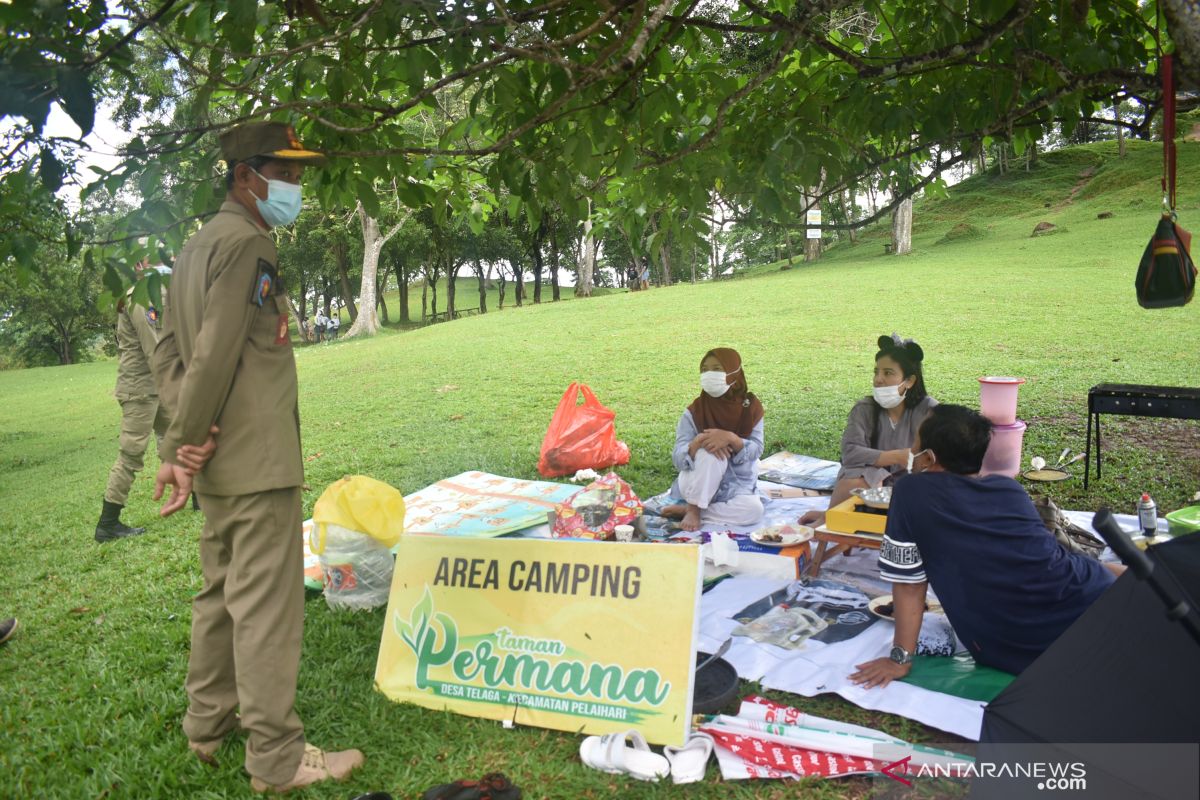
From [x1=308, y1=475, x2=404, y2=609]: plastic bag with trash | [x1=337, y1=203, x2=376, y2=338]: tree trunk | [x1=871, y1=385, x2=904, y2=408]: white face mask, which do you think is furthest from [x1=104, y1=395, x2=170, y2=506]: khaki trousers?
[x1=337, y1=203, x2=376, y2=338]: tree trunk

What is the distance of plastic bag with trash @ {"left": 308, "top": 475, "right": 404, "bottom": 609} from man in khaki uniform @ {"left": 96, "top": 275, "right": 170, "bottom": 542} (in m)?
2.78

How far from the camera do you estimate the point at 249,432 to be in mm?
2768

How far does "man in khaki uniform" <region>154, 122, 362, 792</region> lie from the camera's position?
269 centimetres

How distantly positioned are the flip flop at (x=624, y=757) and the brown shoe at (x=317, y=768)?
0.89 metres

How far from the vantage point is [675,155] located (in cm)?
413

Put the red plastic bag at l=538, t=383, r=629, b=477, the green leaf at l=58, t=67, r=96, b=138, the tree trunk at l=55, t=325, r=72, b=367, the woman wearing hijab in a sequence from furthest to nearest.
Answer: the tree trunk at l=55, t=325, r=72, b=367 → the red plastic bag at l=538, t=383, r=629, b=477 → the woman wearing hijab → the green leaf at l=58, t=67, r=96, b=138

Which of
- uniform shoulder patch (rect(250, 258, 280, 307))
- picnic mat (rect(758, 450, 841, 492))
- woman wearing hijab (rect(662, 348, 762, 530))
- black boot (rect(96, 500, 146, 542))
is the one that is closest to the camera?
uniform shoulder patch (rect(250, 258, 280, 307))

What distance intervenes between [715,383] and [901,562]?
2.55m

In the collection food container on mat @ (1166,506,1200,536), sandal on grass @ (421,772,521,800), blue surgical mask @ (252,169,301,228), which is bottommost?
sandal on grass @ (421,772,521,800)

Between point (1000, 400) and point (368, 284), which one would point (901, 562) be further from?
point (368, 284)

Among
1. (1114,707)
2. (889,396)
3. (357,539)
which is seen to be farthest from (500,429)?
(1114,707)

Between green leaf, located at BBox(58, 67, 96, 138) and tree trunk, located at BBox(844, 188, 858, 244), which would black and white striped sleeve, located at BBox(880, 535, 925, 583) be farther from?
green leaf, located at BBox(58, 67, 96, 138)

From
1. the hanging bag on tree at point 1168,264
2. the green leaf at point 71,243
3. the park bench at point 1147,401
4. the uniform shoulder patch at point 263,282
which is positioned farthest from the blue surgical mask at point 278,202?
the park bench at point 1147,401

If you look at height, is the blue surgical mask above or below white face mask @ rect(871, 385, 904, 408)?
above
